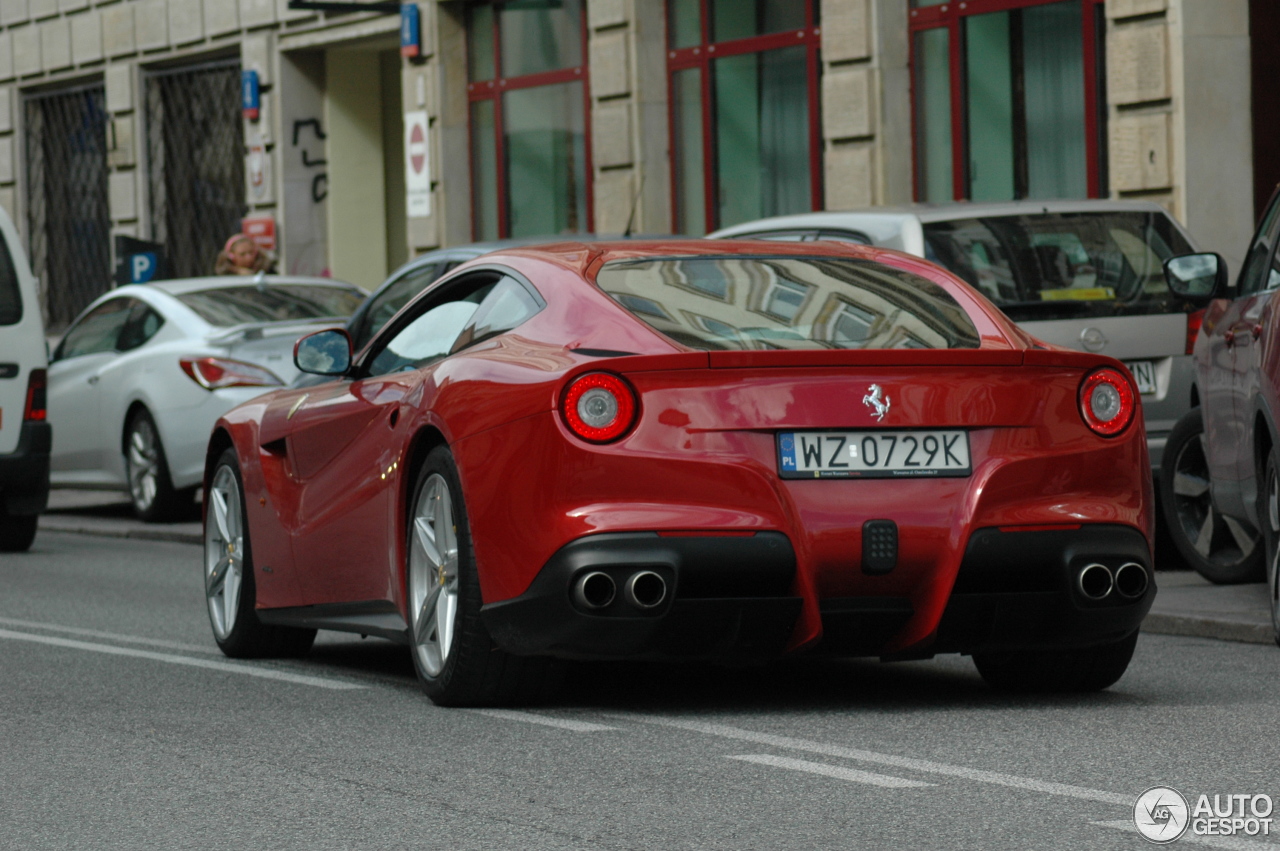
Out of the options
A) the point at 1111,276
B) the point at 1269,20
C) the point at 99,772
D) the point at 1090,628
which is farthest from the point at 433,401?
the point at 1269,20

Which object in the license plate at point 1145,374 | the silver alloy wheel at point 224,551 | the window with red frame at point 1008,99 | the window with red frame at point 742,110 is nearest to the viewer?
the silver alloy wheel at point 224,551

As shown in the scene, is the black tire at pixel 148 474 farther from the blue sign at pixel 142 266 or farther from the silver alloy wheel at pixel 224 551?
the blue sign at pixel 142 266

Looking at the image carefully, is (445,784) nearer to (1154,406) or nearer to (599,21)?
(1154,406)

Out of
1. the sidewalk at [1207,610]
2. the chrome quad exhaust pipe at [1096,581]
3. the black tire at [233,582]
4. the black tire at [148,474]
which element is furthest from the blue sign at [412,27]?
the chrome quad exhaust pipe at [1096,581]

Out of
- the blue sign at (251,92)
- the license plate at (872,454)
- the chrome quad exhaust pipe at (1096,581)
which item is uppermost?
the blue sign at (251,92)

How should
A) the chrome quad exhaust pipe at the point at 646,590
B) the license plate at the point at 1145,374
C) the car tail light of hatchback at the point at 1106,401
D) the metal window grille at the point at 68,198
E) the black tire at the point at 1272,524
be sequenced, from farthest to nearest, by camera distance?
the metal window grille at the point at 68,198
the license plate at the point at 1145,374
the black tire at the point at 1272,524
the car tail light of hatchback at the point at 1106,401
the chrome quad exhaust pipe at the point at 646,590

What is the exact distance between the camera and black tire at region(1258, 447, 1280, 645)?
27.1 ft

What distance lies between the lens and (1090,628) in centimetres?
655

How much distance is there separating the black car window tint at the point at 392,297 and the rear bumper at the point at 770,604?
6.23m

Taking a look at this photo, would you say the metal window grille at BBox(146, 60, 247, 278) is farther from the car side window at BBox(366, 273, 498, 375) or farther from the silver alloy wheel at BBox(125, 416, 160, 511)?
the car side window at BBox(366, 273, 498, 375)

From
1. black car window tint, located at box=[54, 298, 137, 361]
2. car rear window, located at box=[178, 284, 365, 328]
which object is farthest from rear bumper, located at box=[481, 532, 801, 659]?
black car window tint, located at box=[54, 298, 137, 361]

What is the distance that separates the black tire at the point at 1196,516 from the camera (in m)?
10.3

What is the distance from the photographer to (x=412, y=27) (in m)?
24.5

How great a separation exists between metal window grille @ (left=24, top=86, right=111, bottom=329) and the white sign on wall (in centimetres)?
705
